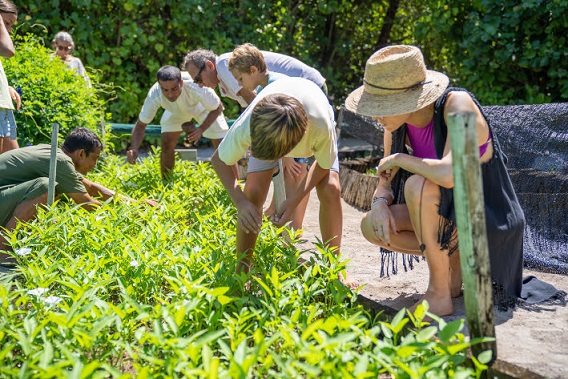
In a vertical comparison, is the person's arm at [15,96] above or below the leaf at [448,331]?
above

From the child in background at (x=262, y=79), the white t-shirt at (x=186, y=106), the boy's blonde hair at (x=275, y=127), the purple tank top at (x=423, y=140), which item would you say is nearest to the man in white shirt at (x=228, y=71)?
the child in background at (x=262, y=79)

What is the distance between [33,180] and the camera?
15.9 ft

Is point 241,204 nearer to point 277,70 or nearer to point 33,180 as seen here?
point 33,180

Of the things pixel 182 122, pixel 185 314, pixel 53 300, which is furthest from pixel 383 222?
pixel 182 122

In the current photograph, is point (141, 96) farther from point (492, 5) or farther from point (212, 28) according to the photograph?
point (492, 5)

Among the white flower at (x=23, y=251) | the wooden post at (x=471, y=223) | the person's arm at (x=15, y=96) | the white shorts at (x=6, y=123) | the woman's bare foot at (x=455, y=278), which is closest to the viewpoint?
the wooden post at (x=471, y=223)

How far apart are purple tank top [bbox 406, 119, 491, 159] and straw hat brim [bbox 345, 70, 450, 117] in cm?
20

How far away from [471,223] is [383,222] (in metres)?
1.00

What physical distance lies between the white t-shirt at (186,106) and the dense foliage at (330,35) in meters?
2.34

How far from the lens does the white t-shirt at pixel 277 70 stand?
5.40 m

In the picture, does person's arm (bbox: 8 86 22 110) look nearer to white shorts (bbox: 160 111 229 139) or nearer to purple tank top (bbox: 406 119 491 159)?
white shorts (bbox: 160 111 229 139)

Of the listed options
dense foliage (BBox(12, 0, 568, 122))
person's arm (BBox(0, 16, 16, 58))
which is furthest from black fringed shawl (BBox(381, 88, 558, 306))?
dense foliage (BBox(12, 0, 568, 122))

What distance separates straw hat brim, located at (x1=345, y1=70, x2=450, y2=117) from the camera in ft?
11.3

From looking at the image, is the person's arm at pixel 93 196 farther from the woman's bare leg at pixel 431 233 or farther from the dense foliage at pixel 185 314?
the woman's bare leg at pixel 431 233
